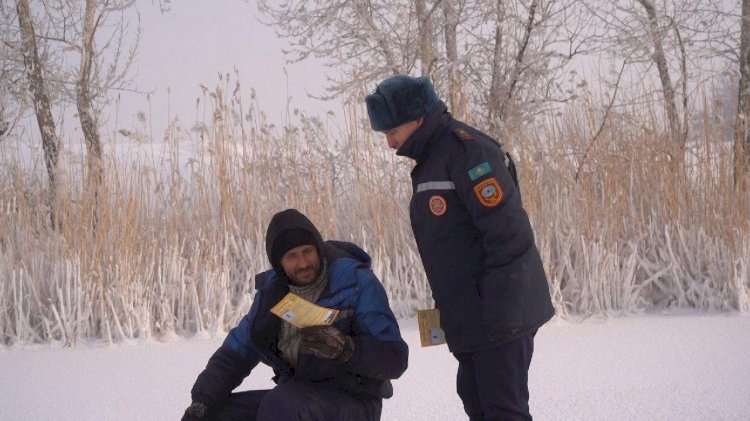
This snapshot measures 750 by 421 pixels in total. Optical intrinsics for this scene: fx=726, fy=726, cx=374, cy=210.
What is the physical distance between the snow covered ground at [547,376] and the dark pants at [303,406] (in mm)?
790

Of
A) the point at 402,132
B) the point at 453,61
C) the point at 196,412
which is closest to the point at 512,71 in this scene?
the point at 453,61

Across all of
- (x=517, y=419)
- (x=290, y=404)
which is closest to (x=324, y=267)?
(x=290, y=404)

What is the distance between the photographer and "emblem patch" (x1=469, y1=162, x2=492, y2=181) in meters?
1.56

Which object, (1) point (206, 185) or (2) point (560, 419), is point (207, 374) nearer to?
(2) point (560, 419)

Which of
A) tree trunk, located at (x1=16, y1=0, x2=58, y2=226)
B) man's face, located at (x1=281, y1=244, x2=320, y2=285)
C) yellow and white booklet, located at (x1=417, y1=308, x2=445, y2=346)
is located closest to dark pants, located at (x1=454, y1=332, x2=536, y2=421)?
yellow and white booklet, located at (x1=417, y1=308, x2=445, y2=346)

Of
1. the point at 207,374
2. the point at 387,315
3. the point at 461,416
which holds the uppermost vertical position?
the point at 387,315

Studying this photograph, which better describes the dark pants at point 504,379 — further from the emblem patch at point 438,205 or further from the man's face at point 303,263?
the man's face at point 303,263

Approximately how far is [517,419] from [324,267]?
591mm

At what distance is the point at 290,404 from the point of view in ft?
5.40

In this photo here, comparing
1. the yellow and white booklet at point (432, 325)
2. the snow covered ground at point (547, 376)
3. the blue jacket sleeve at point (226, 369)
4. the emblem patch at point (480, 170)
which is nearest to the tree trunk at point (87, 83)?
the snow covered ground at point (547, 376)

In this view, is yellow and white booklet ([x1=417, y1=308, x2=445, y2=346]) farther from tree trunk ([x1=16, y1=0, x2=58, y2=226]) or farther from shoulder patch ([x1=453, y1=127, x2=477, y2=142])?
tree trunk ([x1=16, y1=0, x2=58, y2=226])

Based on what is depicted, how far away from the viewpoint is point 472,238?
1621mm

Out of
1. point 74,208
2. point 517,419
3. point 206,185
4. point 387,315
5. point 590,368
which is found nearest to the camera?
point 517,419

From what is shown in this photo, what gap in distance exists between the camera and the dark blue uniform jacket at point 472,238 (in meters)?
1.52
